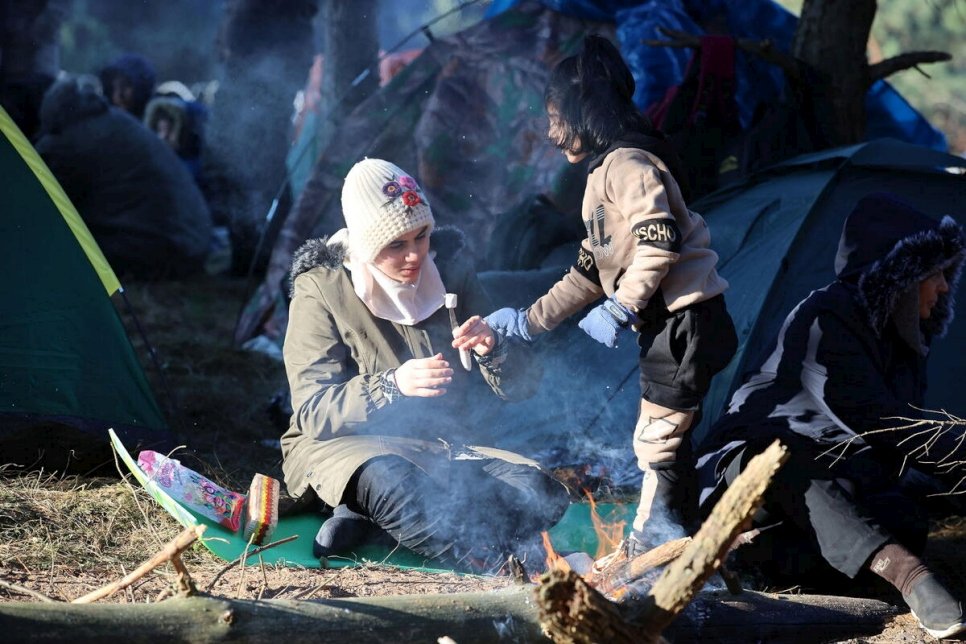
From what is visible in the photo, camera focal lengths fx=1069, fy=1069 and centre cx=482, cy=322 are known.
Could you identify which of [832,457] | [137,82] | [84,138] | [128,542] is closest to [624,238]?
[832,457]

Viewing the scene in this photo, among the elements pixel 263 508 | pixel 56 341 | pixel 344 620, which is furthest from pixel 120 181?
pixel 344 620

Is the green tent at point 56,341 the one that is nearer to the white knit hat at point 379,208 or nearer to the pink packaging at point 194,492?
the pink packaging at point 194,492

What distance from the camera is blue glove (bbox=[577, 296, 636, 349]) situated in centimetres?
323

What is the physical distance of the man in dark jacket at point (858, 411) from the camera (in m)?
3.22

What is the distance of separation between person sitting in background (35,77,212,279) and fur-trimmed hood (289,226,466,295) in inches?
178

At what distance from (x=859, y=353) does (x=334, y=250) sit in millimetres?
1738

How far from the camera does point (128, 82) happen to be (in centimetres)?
1038

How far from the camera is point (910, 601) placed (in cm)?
307

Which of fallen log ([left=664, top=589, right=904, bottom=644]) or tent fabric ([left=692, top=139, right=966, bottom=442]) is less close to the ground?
tent fabric ([left=692, top=139, right=966, bottom=442])

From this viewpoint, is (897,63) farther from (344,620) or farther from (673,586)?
(344,620)

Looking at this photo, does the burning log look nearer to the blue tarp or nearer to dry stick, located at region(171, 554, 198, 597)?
dry stick, located at region(171, 554, 198, 597)

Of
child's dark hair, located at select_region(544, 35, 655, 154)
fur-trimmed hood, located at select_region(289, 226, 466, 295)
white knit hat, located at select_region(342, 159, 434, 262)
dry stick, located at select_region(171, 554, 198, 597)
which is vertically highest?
child's dark hair, located at select_region(544, 35, 655, 154)

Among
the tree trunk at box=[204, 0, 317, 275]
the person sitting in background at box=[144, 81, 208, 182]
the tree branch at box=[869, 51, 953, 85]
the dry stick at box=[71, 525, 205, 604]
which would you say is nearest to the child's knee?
the dry stick at box=[71, 525, 205, 604]

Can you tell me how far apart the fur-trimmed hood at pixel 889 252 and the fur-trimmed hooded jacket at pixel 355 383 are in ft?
3.66
